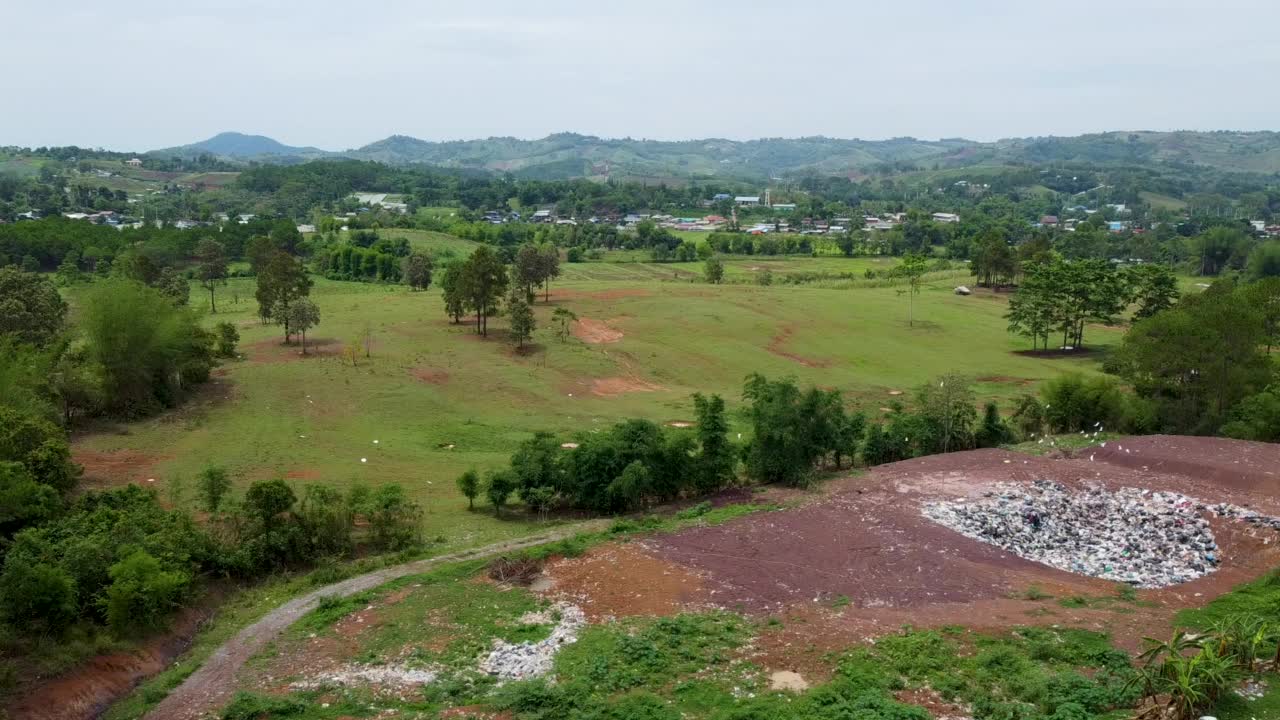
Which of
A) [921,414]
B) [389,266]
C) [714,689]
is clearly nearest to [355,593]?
[714,689]

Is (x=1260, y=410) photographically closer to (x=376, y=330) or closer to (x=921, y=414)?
(x=921, y=414)

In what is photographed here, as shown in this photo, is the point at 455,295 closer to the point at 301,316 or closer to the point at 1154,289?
the point at 301,316

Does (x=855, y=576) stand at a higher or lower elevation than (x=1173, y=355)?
lower

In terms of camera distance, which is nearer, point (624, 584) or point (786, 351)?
point (624, 584)

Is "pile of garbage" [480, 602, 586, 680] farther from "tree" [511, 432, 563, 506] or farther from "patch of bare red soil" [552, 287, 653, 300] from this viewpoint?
"patch of bare red soil" [552, 287, 653, 300]

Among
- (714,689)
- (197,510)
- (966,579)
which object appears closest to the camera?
(714,689)

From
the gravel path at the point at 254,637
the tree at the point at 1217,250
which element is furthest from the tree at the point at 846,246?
the gravel path at the point at 254,637

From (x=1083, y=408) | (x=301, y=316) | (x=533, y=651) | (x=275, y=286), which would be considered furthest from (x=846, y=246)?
(x=533, y=651)
